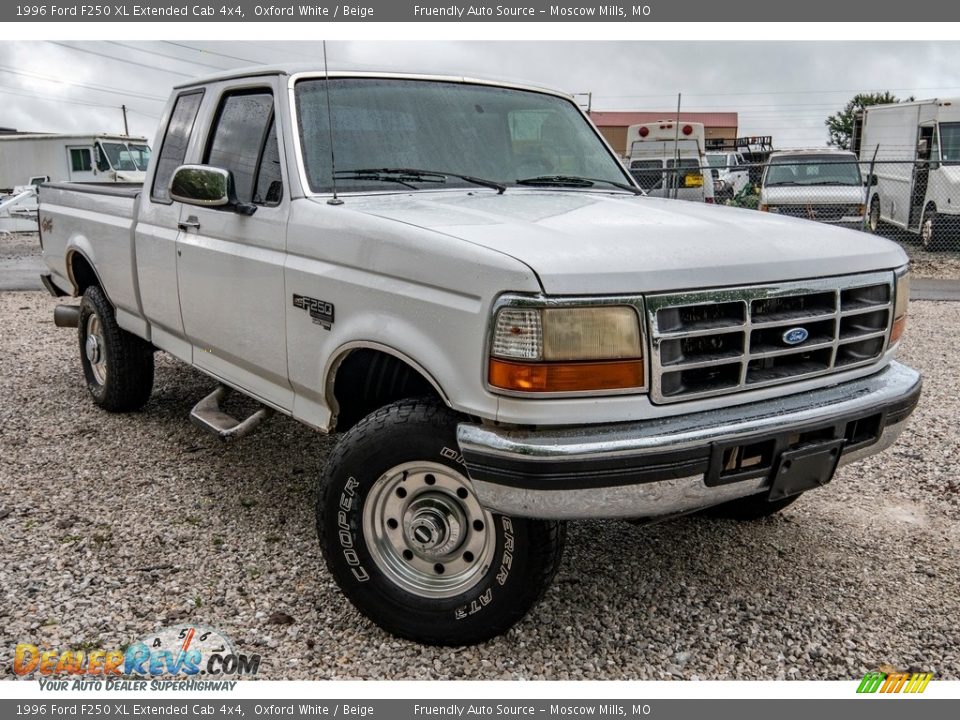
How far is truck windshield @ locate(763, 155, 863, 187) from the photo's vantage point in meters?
14.6

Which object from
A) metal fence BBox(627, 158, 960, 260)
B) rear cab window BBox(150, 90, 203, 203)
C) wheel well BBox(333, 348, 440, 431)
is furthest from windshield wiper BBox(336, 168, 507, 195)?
metal fence BBox(627, 158, 960, 260)

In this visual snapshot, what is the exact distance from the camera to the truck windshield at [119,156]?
25430 millimetres

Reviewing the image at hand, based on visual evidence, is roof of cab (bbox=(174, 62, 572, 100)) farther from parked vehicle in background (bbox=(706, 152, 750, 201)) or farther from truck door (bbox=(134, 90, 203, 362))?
parked vehicle in background (bbox=(706, 152, 750, 201))

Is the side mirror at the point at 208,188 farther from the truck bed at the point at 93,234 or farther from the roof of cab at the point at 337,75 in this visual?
the truck bed at the point at 93,234

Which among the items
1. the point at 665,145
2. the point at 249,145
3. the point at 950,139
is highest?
the point at 950,139

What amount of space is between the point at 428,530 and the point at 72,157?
27302 mm

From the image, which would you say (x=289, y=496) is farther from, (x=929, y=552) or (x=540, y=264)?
(x=929, y=552)

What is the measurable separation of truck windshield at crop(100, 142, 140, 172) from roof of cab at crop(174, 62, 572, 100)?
23.3 m

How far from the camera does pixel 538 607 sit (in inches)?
131

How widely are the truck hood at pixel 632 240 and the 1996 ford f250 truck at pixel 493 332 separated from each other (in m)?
0.01

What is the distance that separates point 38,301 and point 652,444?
36.5 feet

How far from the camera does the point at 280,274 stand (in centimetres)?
348

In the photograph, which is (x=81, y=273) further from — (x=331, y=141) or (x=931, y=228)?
(x=931, y=228)

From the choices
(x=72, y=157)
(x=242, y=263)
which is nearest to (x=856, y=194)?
(x=242, y=263)
